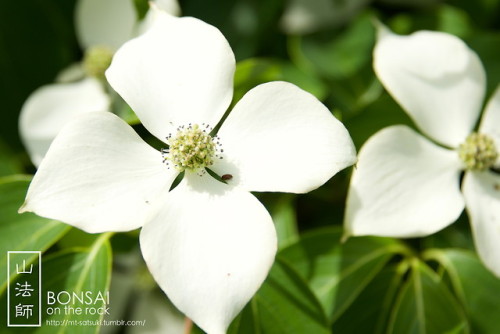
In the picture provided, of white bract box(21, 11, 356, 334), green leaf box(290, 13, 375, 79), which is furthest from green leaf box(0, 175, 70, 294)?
green leaf box(290, 13, 375, 79)

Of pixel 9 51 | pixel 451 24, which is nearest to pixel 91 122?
pixel 9 51

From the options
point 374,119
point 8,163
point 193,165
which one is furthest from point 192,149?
point 8,163

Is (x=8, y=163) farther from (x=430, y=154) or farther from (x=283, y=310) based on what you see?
(x=430, y=154)

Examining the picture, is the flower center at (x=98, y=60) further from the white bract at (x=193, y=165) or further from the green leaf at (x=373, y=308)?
the green leaf at (x=373, y=308)

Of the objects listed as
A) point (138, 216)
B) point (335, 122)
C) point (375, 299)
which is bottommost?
point (375, 299)

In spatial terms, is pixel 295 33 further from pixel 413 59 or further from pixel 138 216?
pixel 138 216
